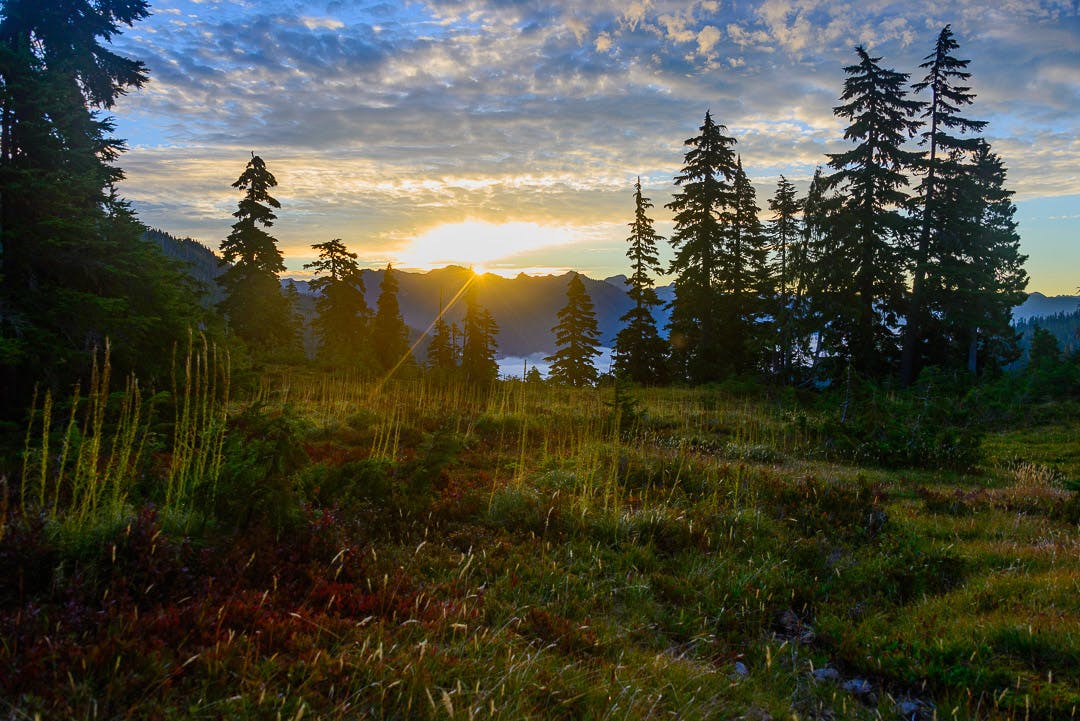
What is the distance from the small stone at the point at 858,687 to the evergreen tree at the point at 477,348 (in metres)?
17.7

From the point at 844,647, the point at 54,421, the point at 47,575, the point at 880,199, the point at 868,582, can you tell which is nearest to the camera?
the point at 47,575

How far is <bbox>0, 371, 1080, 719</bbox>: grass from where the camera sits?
301 cm

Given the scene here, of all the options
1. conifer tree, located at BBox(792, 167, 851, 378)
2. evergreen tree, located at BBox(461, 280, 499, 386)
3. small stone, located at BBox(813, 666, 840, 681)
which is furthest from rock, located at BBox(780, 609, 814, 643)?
conifer tree, located at BBox(792, 167, 851, 378)

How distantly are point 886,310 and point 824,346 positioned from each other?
3.98 metres

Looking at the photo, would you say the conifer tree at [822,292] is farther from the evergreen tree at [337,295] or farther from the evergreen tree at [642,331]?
the evergreen tree at [337,295]

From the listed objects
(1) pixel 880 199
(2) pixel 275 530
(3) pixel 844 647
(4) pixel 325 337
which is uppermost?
(1) pixel 880 199

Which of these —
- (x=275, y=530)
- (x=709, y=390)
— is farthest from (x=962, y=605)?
(x=709, y=390)

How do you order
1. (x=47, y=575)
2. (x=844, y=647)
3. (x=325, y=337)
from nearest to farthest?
(x=47, y=575) < (x=844, y=647) < (x=325, y=337)

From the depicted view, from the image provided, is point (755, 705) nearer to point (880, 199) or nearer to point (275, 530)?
point (275, 530)

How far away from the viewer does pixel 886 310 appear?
88.9ft

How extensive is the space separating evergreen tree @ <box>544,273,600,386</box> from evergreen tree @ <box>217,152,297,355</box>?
18363 mm

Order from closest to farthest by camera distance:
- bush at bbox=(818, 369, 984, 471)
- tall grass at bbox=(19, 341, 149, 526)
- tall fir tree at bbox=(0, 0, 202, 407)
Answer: tall grass at bbox=(19, 341, 149, 526), tall fir tree at bbox=(0, 0, 202, 407), bush at bbox=(818, 369, 984, 471)

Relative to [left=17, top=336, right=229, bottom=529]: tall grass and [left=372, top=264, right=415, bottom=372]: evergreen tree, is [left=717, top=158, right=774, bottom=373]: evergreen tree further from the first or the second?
[left=17, top=336, right=229, bottom=529]: tall grass

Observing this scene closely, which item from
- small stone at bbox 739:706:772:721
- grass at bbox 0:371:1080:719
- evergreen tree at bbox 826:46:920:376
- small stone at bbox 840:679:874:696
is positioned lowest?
small stone at bbox 840:679:874:696
